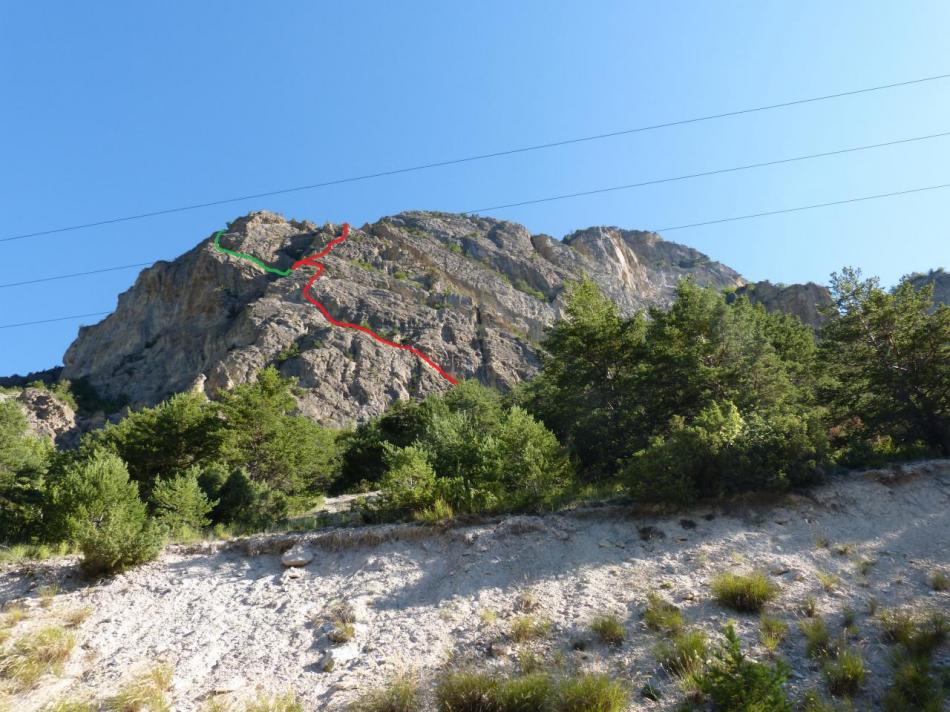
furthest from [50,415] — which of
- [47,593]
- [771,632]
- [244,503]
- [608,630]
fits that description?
[771,632]

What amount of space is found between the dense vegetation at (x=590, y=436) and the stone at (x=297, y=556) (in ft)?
5.77

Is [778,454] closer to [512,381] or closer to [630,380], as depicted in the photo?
[630,380]

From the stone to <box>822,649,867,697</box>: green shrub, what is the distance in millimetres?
8319

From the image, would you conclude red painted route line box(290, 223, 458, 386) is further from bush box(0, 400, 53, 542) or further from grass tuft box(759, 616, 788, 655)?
grass tuft box(759, 616, 788, 655)

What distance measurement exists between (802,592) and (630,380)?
31.4 ft

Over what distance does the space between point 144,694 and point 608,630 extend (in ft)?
20.2

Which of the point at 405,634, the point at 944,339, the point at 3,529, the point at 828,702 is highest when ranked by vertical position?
the point at 944,339

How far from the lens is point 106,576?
9.30m

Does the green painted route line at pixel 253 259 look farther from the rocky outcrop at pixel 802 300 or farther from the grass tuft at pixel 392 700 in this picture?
the grass tuft at pixel 392 700

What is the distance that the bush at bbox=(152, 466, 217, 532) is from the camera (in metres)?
12.7

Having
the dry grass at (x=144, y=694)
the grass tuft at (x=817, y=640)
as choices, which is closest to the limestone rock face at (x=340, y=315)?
the dry grass at (x=144, y=694)

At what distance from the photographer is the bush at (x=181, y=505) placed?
12.7 meters

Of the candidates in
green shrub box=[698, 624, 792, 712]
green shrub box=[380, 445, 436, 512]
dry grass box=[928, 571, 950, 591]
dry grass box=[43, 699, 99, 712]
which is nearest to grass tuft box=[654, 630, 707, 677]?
green shrub box=[698, 624, 792, 712]

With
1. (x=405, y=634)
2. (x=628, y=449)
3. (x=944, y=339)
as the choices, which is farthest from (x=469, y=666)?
(x=944, y=339)
